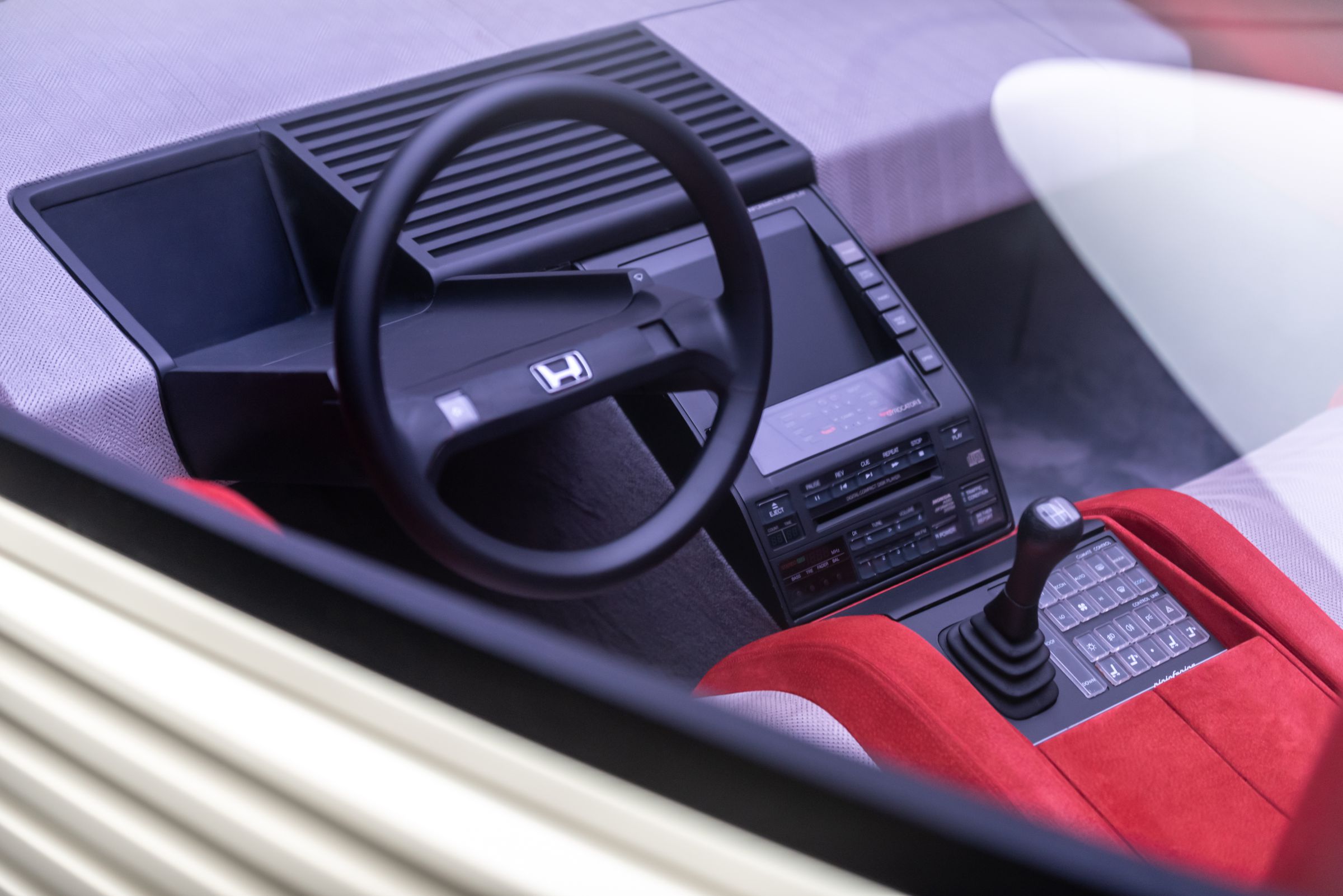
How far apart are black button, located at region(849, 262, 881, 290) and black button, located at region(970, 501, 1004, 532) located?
0.28m

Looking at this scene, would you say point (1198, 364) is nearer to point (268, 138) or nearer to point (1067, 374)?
point (1067, 374)

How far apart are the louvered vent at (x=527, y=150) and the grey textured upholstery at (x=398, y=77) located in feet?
0.15

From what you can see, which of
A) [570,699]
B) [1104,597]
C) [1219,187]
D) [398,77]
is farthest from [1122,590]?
[398,77]

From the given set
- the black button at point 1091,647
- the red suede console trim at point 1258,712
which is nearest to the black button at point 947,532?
the black button at point 1091,647

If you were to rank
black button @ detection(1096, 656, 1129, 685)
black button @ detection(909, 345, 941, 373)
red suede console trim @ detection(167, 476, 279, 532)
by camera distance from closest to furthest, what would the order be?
1. red suede console trim @ detection(167, 476, 279, 532)
2. black button @ detection(1096, 656, 1129, 685)
3. black button @ detection(909, 345, 941, 373)

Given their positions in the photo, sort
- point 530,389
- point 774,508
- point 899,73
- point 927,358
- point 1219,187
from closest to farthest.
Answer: point 530,389 < point 774,508 < point 927,358 < point 899,73 < point 1219,187

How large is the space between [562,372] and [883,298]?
51 centimetres

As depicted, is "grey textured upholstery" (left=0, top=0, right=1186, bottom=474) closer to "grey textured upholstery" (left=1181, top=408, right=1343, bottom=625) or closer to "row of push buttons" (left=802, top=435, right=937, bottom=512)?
"row of push buttons" (left=802, top=435, right=937, bottom=512)

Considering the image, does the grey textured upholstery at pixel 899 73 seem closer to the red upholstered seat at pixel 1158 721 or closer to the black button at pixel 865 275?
the black button at pixel 865 275

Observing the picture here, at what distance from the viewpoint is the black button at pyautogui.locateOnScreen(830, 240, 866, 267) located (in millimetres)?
1325

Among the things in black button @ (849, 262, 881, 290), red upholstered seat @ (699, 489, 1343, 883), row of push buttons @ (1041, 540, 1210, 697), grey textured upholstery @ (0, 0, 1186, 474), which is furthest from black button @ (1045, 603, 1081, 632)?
grey textured upholstery @ (0, 0, 1186, 474)

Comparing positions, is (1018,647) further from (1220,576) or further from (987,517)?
(987,517)

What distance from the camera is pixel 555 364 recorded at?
935 mm

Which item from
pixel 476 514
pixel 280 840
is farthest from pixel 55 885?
pixel 476 514
